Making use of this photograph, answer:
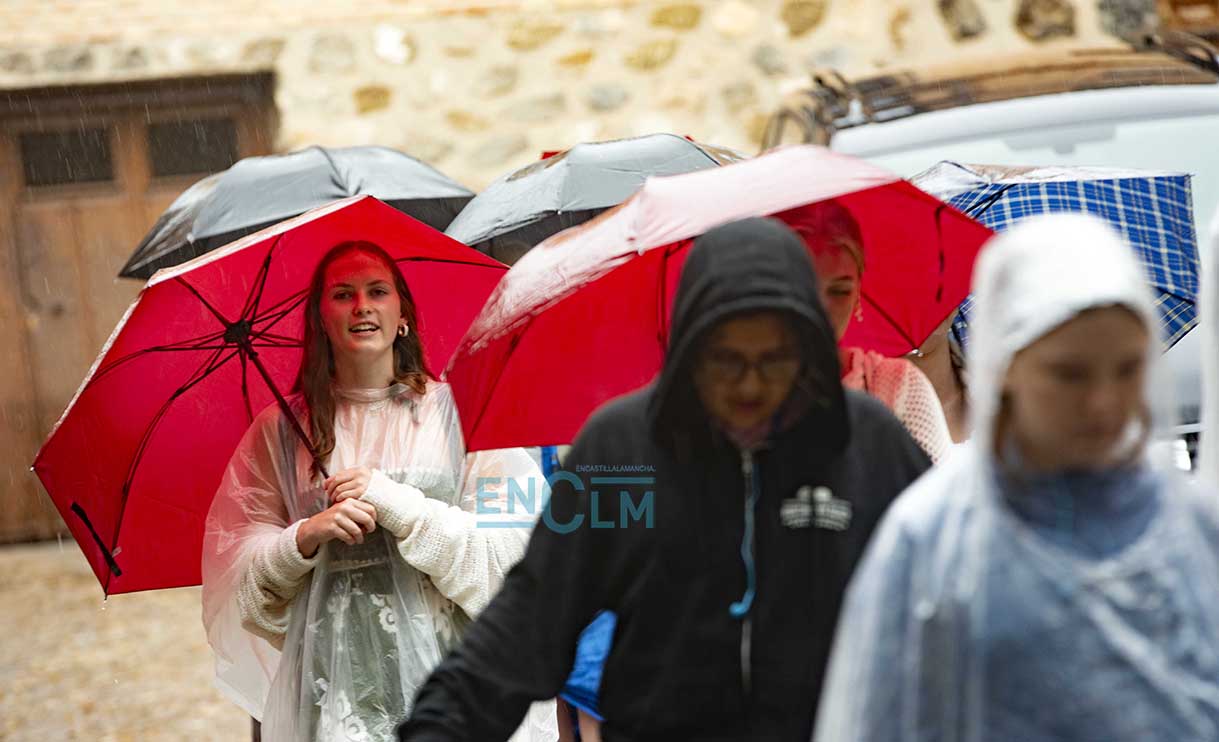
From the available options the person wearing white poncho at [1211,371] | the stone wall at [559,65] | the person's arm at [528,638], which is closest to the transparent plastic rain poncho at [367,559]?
the person's arm at [528,638]

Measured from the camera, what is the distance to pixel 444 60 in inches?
340

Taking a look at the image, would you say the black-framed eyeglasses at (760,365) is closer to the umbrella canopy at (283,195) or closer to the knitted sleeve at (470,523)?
the knitted sleeve at (470,523)

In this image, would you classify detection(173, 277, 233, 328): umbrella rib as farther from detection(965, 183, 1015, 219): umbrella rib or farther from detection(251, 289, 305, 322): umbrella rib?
detection(965, 183, 1015, 219): umbrella rib

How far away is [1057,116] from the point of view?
5.21 meters

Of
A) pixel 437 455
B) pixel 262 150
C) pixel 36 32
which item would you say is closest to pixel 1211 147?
pixel 437 455

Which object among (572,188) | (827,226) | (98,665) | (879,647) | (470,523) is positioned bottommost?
(98,665)

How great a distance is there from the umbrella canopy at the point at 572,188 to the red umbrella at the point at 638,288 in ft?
3.20

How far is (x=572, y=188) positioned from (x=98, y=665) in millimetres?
4158

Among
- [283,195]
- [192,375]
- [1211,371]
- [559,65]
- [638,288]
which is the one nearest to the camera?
[1211,371]

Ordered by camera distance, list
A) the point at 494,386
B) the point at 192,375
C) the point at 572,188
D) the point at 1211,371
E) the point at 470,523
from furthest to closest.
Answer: the point at 572,188 → the point at 192,375 → the point at 470,523 → the point at 494,386 → the point at 1211,371

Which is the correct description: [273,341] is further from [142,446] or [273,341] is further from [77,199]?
Answer: [77,199]

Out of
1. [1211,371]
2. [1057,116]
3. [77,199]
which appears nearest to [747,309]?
[1211,371]

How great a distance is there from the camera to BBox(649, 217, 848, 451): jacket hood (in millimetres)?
2107

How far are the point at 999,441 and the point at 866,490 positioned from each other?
1.15 feet
